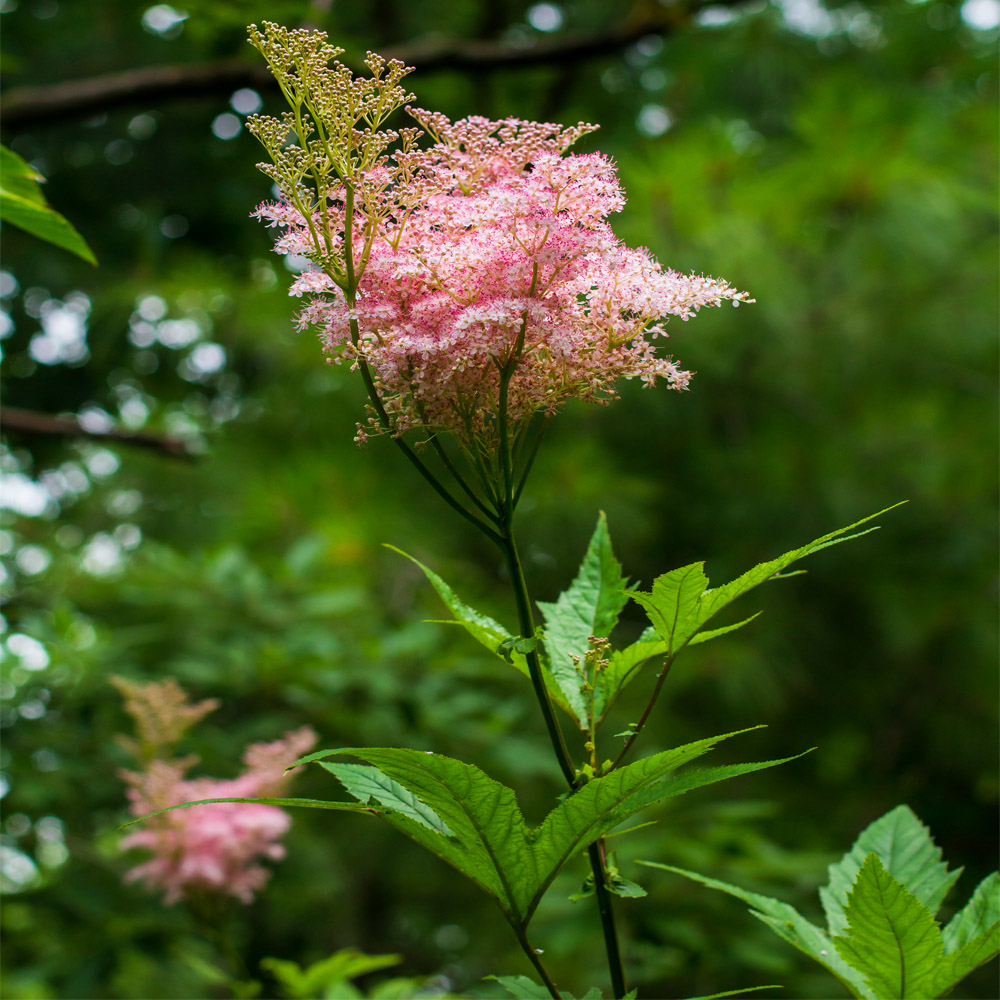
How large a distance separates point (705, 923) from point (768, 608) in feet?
6.37

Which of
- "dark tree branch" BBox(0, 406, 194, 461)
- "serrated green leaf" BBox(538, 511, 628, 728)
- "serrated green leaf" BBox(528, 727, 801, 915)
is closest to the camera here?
"serrated green leaf" BBox(528, 727, 801, 915)

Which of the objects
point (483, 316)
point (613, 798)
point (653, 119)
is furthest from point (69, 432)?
point (653, 119)

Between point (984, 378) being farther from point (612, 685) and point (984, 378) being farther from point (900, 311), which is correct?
point (612, 685)

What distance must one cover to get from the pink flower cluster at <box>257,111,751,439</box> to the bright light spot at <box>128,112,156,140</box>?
4.75 meters

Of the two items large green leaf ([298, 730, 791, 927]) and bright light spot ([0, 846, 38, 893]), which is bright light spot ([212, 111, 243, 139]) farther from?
large green leaf ([298, 730, 791, 927])

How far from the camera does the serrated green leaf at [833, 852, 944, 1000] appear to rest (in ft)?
2.18

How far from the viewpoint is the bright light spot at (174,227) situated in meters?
5.21

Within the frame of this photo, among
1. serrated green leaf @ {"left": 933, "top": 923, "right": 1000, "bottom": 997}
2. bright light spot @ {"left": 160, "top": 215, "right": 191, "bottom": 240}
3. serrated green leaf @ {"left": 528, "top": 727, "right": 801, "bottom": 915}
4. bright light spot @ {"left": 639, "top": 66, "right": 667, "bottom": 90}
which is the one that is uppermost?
serrated green leaf @ {"left": 528, "top": 727, "right": 801, "bottom": 915}

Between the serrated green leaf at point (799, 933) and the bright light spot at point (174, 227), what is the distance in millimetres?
5123

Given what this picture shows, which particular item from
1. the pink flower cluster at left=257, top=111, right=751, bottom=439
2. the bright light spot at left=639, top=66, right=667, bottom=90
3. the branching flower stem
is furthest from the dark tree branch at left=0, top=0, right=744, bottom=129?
the bright light spot at left=639, top=66, right=667, bottom=90

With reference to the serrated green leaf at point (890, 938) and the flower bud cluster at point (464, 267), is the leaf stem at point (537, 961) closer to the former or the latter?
the serrated green leaf at point (890, 938)

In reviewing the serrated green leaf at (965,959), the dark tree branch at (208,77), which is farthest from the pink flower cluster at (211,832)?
the dark tree branch at (208,77)

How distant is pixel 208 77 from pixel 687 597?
2.26 meters

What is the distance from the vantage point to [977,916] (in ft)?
2.56
